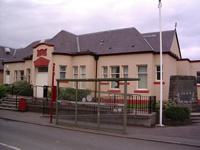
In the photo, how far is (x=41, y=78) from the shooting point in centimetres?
2086

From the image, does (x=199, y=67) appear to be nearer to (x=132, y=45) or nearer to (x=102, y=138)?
(x=132, y=45)

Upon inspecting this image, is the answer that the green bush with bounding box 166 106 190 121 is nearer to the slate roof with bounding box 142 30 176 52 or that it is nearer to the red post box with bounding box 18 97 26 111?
the slate roof with bounding box 142 30 176 52

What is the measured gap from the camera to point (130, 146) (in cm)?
779

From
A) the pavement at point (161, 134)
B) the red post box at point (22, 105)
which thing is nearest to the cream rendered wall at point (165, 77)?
the pavement at point (161, 134)

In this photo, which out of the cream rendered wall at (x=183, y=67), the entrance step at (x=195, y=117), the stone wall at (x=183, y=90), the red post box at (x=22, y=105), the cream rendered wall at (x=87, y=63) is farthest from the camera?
the cream rendered wall at (x=183, y=67)

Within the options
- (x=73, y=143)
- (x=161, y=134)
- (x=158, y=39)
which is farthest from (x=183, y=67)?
(x=73, y=143)

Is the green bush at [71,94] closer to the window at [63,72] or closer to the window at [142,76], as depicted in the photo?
the window at [142,76]

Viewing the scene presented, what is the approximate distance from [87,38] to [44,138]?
1644cm

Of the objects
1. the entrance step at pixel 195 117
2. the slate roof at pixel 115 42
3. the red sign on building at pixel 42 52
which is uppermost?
the slate roof at pixel 115 42

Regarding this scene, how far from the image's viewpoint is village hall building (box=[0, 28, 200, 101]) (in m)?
18.0

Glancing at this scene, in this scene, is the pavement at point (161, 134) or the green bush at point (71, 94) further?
the green bush at point (71, 94)

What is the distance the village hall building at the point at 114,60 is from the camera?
711 inches

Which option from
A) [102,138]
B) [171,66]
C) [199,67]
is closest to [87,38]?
[171,66]

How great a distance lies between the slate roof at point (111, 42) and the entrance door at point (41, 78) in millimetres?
2424
